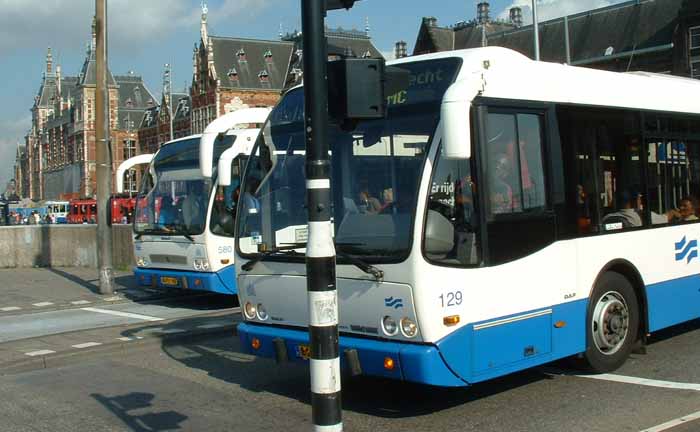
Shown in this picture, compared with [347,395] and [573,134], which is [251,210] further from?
[573,134]

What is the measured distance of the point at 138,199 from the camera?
1521cm

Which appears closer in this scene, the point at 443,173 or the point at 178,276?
the point at 443,173

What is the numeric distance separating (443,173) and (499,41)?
5666 cm

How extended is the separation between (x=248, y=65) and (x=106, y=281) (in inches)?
2740

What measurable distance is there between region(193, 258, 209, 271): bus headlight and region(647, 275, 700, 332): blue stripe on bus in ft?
24.8

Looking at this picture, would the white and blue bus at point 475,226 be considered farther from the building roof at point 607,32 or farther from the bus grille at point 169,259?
the building roof at point 607,32

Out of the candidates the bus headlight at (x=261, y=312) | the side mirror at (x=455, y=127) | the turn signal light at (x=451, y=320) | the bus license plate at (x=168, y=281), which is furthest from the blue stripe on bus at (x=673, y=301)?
the bus license plate at (x=168, y=281)

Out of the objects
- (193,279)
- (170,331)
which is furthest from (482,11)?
(170,331)

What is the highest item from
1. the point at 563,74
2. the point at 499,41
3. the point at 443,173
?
the point at 499,41

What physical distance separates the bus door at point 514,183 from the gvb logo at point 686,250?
7.83 ft

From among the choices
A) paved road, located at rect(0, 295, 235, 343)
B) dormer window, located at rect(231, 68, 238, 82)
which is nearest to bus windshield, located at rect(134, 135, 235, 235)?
paved road, located at rect(0, 295, 235, 343)

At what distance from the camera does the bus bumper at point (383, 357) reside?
6.01 m

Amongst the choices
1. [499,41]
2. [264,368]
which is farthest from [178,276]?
[499,41]

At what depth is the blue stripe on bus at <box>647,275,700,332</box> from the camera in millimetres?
8258
